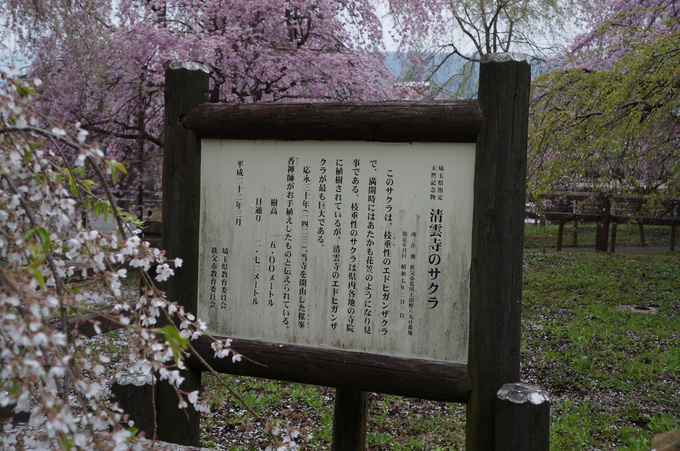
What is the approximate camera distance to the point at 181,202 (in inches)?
128

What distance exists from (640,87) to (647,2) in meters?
6.60

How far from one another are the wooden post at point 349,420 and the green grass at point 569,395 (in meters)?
0.20

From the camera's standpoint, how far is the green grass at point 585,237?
17.0 metres

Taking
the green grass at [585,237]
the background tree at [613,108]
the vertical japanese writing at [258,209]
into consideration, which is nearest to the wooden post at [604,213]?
the green grass at [585,237]

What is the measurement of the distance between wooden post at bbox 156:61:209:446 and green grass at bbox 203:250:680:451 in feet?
1.84

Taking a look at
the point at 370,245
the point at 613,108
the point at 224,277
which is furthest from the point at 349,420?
the point at 613,108

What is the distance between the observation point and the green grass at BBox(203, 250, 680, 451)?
15.4 ft

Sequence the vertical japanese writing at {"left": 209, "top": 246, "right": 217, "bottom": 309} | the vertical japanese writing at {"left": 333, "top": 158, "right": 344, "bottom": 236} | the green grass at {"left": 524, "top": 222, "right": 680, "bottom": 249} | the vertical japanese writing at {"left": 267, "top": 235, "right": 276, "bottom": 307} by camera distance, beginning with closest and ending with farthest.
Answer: the vertical japanese writing at {"left": 333, "top": 158, "right": 344, "bottom": 236} < the vertical japanese writing at {"left": 267, "top": 235, "right": 276, "bottom": 307} < the vertical japanese writing at {"left": 209, "top": 246, "right": 217, "bottom": 309} < the green grass at {"left": 524, "top": 222, "right": 680, "bottom": 249}

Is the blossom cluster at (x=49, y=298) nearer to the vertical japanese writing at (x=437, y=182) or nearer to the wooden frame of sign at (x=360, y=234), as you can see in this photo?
the wooden frame of sign at (x=360, y=234)

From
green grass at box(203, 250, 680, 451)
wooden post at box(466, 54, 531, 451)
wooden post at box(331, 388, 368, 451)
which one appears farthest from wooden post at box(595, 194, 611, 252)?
wooden post at box(466, 54, 531, 451)

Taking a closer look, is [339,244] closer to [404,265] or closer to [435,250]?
[404,265]

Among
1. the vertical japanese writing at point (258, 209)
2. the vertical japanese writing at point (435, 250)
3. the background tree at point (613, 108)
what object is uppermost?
the background tree at point (613, 108)

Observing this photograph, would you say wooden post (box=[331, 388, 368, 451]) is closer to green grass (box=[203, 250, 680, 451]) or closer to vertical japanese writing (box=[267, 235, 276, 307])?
green grass (box=[203, 250, 680, 451])

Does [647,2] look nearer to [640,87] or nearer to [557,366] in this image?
[640,87]
